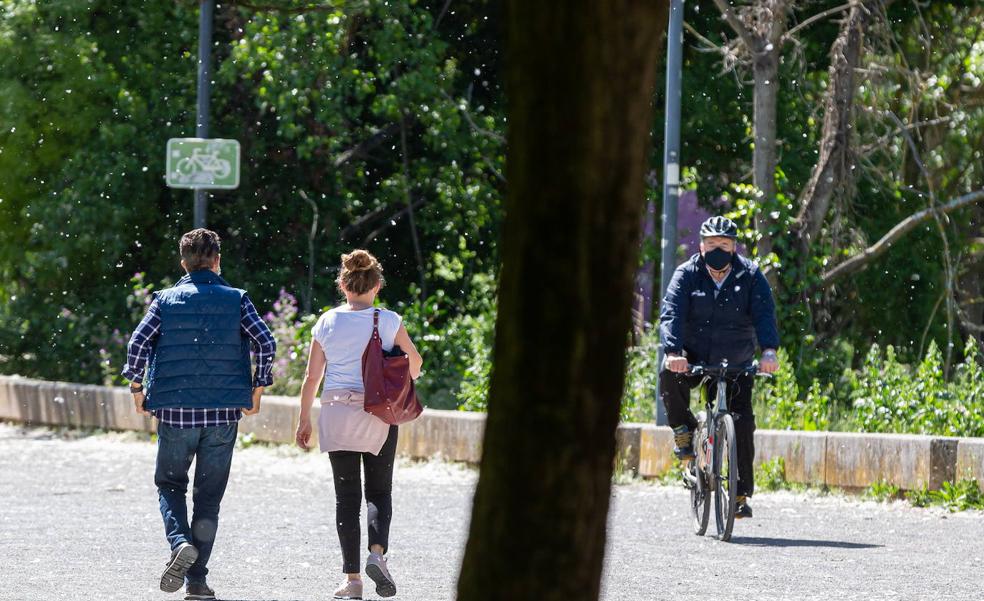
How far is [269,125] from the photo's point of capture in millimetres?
23219

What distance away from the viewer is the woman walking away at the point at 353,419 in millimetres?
7609

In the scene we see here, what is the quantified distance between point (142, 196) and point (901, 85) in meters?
9.58

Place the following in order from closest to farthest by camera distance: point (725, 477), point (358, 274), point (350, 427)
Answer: point (350, 427) → point (358, 274) → point (725, 477)

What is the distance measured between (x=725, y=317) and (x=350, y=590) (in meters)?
3.46

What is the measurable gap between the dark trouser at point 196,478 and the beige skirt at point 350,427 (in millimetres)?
419

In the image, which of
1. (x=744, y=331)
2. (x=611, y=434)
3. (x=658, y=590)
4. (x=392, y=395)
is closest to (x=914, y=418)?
(x=744, y=331)

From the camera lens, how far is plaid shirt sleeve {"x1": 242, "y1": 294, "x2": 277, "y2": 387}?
25.6ft

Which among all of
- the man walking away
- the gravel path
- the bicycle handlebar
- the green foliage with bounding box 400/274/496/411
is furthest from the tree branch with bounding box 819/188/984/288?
the man walking away

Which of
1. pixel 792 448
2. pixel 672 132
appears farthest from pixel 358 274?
pixel 672 132

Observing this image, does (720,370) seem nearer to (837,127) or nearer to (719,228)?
(719,228)

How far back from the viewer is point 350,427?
24.9ft

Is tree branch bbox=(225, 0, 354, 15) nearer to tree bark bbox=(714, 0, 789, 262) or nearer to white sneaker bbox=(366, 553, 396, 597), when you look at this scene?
tree bark bbox=(714, 0, 789, 262)

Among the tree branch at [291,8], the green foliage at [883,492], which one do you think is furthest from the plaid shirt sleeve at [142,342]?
the tree branch at [291,8]

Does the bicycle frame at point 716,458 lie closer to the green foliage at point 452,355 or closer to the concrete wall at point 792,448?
the concrete wall at point 792,448
